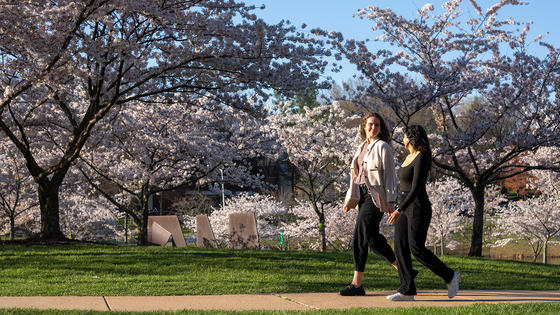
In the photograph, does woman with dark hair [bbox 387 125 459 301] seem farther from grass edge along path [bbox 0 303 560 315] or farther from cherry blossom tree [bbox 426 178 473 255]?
cherry blossom tree [bbox 426 178 473 255]

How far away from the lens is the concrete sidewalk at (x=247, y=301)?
649 cm

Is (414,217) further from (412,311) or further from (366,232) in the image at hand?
(412,311)

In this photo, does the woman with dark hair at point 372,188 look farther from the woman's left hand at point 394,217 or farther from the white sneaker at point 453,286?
the white sneaker at point 453,286

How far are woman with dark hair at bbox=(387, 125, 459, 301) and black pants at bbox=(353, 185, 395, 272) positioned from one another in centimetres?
23

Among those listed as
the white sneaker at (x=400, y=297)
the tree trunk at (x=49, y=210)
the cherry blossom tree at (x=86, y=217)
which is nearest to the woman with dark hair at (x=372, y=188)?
the white sneaker at (x=400, y=297)

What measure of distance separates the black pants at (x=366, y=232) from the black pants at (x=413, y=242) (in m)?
0.23

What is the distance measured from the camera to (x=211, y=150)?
67.2ft

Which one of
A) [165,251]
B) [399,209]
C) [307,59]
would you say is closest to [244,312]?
[399,209]

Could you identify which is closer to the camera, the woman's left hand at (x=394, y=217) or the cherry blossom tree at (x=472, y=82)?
the woman's left hand at (x=394, y=217)

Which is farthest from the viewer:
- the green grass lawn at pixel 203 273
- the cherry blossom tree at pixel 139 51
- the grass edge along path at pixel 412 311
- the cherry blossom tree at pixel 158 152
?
the cherry blossom tree at pixel 158 152

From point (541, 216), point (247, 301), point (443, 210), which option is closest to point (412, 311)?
point (247, 301)

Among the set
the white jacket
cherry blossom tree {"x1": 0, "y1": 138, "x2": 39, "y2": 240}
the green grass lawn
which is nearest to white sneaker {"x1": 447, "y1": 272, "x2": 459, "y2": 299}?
the white jacket

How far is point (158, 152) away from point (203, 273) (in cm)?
1230

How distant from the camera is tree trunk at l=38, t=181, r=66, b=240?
44.9 feet
